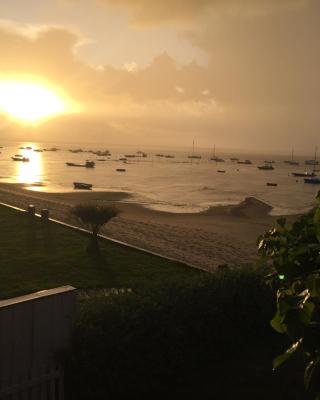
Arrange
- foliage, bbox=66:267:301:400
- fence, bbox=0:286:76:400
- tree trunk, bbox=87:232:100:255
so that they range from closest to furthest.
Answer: fence, bbox=0:286:76:400, foliage, bbox=66:267:301:400, tree trunk, bbox=87:232:100:255

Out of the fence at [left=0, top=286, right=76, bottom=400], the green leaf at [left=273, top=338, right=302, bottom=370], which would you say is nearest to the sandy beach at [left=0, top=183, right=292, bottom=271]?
the fence at [left=0, top=286, right=76, bottom=400]

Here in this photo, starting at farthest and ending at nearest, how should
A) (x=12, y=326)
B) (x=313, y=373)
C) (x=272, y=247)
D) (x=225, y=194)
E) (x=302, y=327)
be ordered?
(x=225, y=194), (x=12, y=326), (x=272, y=247), (x=313, y=373), (x=302, y=327)

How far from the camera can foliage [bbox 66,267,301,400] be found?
5.65 meters

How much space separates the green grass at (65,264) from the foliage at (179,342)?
3211 millimetres

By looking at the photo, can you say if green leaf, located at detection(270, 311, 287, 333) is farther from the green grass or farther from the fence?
the green grass

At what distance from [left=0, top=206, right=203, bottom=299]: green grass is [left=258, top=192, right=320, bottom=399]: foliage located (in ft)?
21.9

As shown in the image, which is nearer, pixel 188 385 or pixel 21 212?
pixel 188 385

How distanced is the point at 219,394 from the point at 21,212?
59.2 feet

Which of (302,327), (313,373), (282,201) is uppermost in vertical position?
(302,327)

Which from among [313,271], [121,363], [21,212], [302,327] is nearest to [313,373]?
[302,327]

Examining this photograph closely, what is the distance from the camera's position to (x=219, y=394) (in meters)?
6.44

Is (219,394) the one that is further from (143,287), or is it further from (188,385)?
(143,287)

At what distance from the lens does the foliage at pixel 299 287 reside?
2600mm

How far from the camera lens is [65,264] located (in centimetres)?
1363
